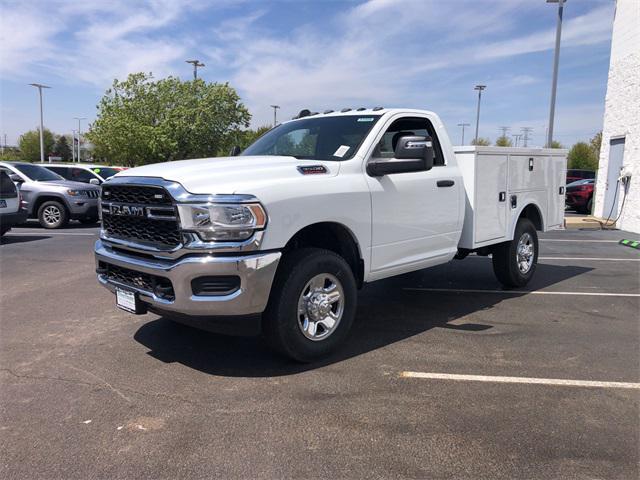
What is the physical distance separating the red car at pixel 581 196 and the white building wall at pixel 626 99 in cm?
454

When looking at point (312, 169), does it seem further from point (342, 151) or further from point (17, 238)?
point (17, 238)

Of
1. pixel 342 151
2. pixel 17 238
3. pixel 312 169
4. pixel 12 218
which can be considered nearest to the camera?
pixel 312 169

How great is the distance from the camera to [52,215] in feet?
46.4

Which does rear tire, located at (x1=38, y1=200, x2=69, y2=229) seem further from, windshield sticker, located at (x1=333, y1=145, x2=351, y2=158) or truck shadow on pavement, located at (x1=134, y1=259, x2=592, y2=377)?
windshield sticker, located at (x1=333, y1=145, x2=351, y2=158)

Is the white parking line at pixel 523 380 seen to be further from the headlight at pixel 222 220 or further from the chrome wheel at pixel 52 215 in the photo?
the chrome wheel at pixel 52 215

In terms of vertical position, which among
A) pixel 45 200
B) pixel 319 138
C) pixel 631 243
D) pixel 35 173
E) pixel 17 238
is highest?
pixel 319 138

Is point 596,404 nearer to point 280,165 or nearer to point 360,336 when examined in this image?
point 360,336

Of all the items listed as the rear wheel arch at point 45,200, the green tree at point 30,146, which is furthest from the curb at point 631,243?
the green tree at point 30,146

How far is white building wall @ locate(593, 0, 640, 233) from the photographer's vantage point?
44.2 feet

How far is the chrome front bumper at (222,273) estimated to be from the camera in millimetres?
3777

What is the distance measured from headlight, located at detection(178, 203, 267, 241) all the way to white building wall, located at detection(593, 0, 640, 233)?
41.8ft

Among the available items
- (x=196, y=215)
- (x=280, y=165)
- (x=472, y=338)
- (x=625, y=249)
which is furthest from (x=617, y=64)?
(x=196, y=215)

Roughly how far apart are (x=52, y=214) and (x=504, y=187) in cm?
1197

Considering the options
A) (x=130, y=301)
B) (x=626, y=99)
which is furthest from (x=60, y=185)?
(x=626, y=99)
